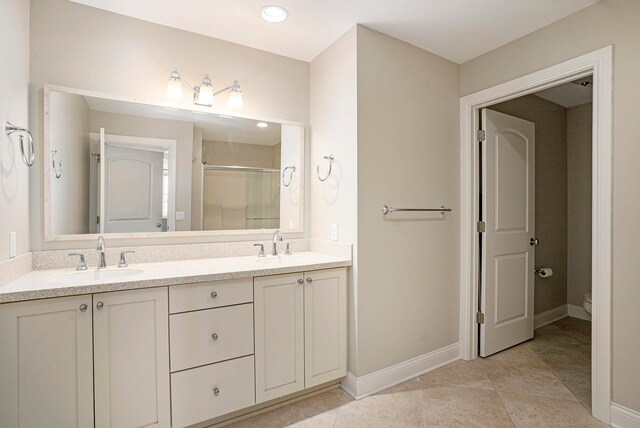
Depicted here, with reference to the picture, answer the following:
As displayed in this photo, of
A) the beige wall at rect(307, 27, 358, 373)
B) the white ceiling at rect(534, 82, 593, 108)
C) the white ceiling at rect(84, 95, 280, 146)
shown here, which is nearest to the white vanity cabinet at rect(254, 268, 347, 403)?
the beige wall at rect(307, 27, 358, 373)

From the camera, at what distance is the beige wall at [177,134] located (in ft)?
6.81

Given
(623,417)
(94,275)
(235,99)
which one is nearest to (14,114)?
(94,275)

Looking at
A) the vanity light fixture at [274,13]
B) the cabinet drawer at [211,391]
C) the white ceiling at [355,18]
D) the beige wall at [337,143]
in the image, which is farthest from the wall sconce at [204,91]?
the cabinet drawer at [211,391]

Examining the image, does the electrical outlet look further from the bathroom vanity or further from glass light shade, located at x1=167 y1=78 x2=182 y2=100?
glass light shade, located at x1=167 y1=78 x2=182 y2=100

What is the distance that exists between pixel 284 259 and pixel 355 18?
1.67 meters

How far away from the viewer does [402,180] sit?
2.41 meters

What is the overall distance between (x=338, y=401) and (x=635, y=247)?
76.6 inches

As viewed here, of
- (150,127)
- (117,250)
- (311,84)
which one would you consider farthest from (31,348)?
(311,84)

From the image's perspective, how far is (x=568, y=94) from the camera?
11.3 ft

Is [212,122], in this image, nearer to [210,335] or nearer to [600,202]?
[210,335]

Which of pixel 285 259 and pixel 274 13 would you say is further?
pixel 285 259

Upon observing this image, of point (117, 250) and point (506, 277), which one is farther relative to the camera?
point (506, 277)

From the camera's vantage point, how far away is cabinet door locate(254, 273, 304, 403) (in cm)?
189

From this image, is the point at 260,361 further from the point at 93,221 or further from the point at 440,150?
the point at 440,150
